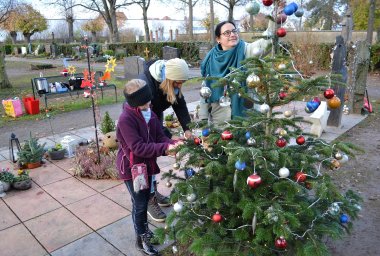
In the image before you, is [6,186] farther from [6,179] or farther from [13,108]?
[13,108]

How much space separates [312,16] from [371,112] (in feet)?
107

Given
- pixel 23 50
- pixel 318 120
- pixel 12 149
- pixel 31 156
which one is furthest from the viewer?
pixel 23 50

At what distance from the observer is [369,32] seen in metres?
18.2

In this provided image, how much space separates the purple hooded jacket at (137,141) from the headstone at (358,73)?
6401 mm

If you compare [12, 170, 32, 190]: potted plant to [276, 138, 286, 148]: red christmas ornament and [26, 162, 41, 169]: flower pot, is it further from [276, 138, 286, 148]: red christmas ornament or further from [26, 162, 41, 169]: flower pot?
[276, 138, 286, 148]: red christmas ornament

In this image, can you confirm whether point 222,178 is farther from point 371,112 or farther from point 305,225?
point 371,112

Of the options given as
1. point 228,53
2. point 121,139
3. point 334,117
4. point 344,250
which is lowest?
point 344,250

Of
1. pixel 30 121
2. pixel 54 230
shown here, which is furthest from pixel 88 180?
pixel 30 121

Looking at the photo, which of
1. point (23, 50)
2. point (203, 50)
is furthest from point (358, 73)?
point (23, 50)

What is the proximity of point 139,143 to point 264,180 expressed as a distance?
1028mm

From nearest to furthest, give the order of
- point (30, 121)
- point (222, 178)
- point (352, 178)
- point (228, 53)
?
point (222, 178), point (228, 53), point (352, 178), point (30, 121)

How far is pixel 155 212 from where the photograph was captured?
3463mm

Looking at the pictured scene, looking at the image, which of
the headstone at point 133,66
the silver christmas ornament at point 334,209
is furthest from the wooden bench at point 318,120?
the headstone at point 133,66

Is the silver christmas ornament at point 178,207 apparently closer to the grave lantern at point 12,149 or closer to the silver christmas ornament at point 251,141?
the silver christmas ornament at point 251,141
